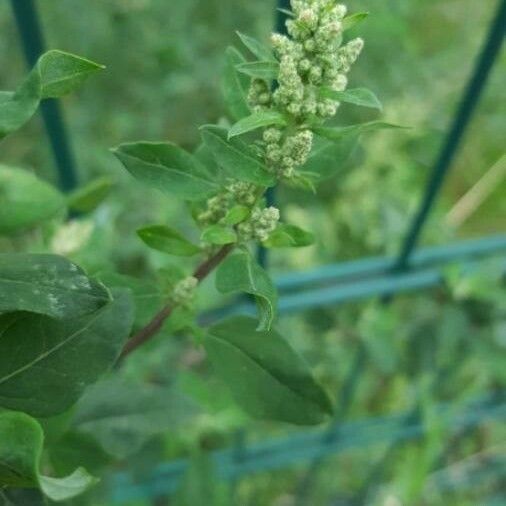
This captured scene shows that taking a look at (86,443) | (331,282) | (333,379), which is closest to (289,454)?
(333,379)

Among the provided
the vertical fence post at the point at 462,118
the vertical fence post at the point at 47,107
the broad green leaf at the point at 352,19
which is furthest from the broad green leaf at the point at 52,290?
the vertical fence post at the point at 462,118

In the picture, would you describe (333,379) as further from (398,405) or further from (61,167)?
(61,167)

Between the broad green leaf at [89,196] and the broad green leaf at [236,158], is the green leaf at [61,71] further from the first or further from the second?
the broad green leaf at [89,196]

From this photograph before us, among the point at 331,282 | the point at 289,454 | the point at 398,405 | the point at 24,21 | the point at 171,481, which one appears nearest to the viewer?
the point at 24,21

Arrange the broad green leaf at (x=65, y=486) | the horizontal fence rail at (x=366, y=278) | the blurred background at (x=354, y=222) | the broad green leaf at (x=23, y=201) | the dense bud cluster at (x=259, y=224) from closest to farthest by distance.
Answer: the broad green leaf at (x=65, y=486)
the dense bud cluster at (x=259, y=224)
the broad green leaf at (x=23, y=201)
the horizontal fence rail at (x=366, y=278)
the blurred background at (x=354, y=222)

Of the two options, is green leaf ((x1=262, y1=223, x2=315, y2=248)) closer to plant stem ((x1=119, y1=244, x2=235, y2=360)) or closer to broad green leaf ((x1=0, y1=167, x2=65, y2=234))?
plant stem ((x1=119, y1=244, x2=235, y2=360))

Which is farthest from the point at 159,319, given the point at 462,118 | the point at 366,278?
the point at 366,278
